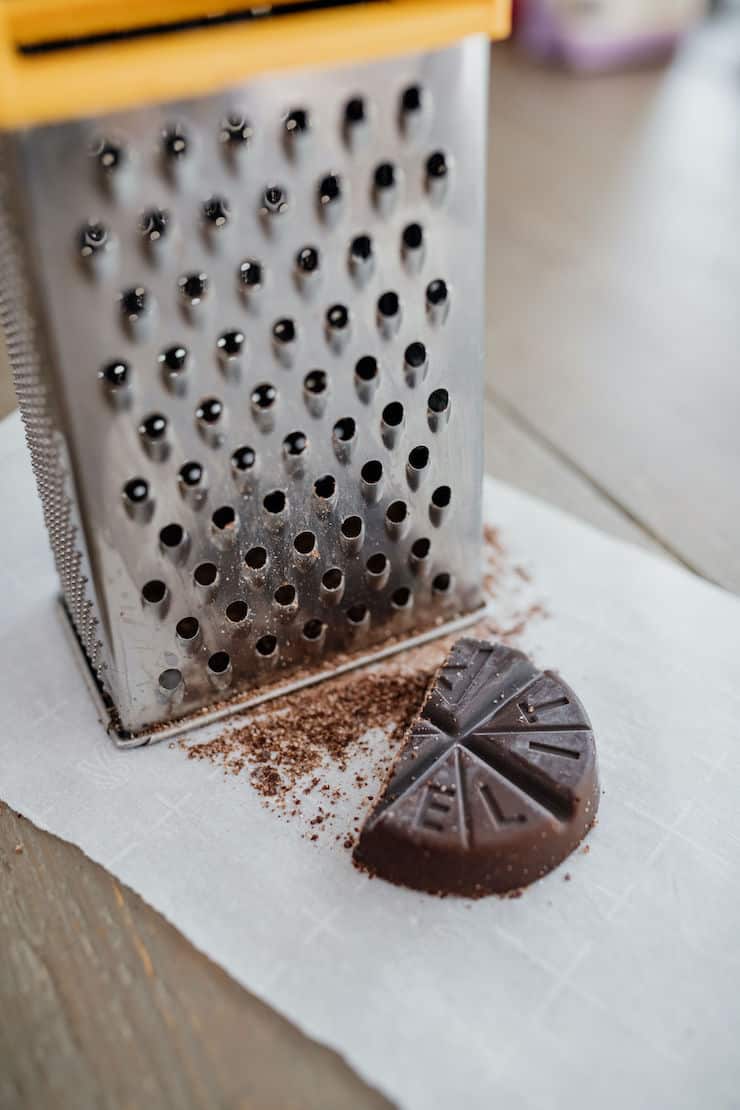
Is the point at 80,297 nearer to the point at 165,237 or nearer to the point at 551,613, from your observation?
the point at 165,237

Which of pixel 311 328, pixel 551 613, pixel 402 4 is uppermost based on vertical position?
pixel 402 4

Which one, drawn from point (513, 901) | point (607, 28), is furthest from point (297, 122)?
point (607, 28)

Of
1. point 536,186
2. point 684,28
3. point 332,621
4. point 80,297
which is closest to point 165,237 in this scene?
point 80,297

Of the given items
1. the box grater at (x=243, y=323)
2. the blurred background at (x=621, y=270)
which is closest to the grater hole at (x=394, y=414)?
the box grater at (x=243, y=323)

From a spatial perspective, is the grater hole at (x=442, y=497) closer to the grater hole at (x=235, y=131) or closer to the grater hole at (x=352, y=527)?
the grater hole at (x=352, y=527)

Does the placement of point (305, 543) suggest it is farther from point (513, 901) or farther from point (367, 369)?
point (513, 901)

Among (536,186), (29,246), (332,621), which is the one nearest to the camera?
(29,246)

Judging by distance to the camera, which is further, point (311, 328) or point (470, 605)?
point (470, 605)
